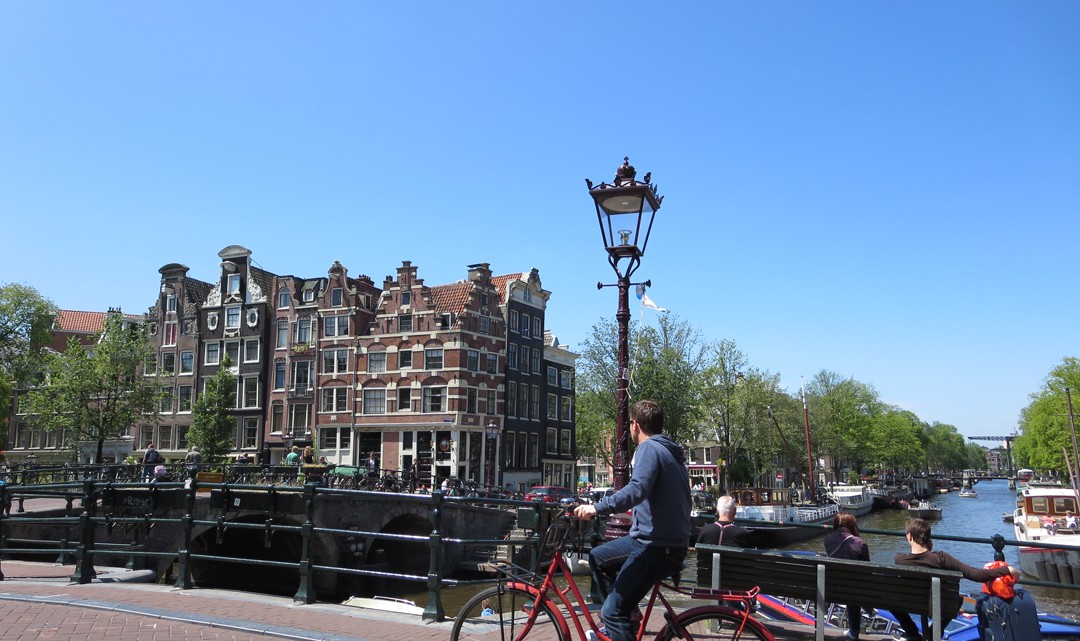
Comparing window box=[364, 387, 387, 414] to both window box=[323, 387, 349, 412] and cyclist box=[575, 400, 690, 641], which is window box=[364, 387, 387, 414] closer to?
window box=[323, 387, 349, 412]

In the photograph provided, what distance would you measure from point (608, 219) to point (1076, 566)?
26610 millimetres

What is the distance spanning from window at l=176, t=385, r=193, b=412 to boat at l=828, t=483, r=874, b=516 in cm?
4644

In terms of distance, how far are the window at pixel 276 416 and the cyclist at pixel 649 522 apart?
4891 centimetres

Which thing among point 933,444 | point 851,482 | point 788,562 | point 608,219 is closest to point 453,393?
point 608,219

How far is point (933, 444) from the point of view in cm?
14312

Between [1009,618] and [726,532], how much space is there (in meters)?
3.06

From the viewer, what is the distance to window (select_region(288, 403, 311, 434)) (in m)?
49.8

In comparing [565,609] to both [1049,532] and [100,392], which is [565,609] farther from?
[100,392]

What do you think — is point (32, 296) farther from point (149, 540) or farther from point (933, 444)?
point (933, 444)

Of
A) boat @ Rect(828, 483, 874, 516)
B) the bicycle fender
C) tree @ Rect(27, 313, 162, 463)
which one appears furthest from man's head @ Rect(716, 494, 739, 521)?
boat @ Rect(828, 483, 874, 516)

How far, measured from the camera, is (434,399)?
46.7m

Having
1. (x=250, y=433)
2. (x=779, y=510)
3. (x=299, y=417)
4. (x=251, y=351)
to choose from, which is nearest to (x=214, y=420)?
(x=250, y=433)

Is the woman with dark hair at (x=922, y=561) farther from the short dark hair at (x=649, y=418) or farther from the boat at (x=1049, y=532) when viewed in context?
the boat at (x=1049, y=532)

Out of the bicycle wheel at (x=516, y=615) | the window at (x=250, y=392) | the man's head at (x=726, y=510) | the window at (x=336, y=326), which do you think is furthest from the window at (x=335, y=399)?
the bicycle wheel at (x=516, y=615)
